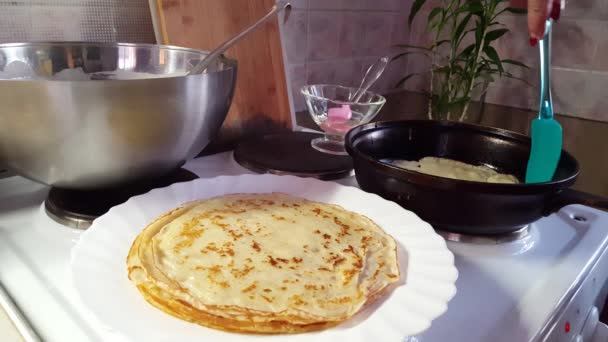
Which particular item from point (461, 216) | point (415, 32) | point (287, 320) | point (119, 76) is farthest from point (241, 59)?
point (415, 32)

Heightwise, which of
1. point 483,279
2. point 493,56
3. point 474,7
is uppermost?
point 474,7

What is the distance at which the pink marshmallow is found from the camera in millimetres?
908

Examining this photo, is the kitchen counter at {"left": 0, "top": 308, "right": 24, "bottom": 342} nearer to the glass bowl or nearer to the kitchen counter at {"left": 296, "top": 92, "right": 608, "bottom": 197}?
the glass bowl

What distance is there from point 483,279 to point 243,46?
2.05 feet

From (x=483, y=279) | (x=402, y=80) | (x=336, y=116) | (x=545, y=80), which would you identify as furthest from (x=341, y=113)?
(x=402, y=80)

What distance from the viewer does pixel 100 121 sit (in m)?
0.48

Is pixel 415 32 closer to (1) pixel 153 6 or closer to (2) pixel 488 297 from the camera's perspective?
(1) pixel 153 6

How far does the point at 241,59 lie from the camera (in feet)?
2.94

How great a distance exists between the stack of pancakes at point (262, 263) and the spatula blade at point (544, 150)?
285 millimetres

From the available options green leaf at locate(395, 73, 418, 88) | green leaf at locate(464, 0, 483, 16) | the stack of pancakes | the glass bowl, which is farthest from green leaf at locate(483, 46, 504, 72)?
the stack of pancakes

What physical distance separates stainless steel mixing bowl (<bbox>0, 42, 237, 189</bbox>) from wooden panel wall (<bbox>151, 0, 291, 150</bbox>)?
0.22m

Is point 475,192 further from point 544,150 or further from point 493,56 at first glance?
point 493,56

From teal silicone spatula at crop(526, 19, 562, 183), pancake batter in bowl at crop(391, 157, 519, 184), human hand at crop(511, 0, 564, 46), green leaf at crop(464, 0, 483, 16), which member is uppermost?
green leaf at crop(464, 0, 483, 16)

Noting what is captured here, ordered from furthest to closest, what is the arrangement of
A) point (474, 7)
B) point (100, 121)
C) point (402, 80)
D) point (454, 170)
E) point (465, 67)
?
point (402, 80) < point (465, 67) < point (474, 7) < point (454, 170) < point (100, 121)
